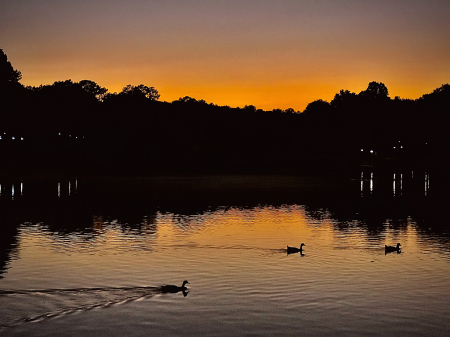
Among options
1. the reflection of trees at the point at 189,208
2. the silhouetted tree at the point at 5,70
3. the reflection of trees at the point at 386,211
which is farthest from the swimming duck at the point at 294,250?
the silhouetted tree at the point at 5,70

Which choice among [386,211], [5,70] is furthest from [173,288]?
[5,70]

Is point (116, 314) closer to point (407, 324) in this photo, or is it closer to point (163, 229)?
point (407, 324)

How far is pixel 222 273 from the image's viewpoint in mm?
28984

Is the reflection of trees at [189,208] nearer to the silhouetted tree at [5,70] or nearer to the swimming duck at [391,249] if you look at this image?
the swimming duck at [391,249]

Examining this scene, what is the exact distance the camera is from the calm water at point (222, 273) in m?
21.0

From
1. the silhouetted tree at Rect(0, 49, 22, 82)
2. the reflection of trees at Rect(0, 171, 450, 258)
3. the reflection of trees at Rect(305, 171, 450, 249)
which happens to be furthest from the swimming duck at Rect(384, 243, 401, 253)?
the silhouetted tree at Rect(0, 49, 22, 82)

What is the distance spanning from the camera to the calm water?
2100 cm

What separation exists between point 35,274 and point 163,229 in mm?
17581

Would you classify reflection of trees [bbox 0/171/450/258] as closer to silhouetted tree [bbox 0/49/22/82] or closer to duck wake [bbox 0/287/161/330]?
duck wake [bbox 0/287/161/330]

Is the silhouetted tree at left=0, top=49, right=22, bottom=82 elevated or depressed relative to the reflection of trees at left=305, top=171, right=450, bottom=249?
elevated

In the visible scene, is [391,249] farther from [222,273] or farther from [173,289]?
[173,289]

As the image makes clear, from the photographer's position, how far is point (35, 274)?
2827 cm

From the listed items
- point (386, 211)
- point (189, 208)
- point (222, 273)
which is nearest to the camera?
point (222, 273)

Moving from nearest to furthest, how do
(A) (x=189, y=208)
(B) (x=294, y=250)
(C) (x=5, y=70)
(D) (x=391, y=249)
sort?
(B) (x=294, y=250) → (D) (x=391, y=249) → (A) (x=189, y=208) → (C) (x=5, y=70)
